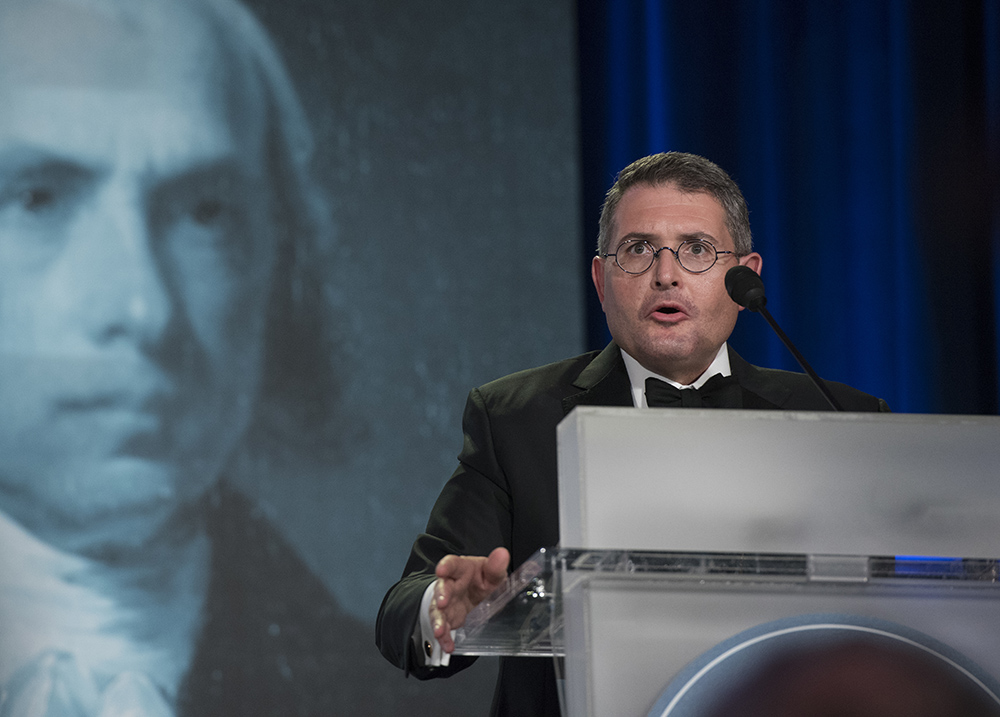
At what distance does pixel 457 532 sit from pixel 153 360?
141 centimetres

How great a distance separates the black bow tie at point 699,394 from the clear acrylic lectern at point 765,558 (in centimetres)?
73

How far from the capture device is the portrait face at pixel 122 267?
2.57m

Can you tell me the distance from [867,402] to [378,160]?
1518 mm

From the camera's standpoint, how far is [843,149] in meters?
2.89

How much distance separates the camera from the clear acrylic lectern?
75 centimetres

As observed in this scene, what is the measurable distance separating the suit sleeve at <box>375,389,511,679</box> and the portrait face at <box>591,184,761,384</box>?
0.85 ft

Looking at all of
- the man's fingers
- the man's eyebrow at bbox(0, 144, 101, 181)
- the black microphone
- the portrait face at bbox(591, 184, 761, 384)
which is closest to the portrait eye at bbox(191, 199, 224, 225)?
the man's eyebrow at bbox(0, 144, 101, 181)

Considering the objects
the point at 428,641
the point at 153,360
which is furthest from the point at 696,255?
the point at 153,360

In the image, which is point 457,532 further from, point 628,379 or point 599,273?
point 599,273

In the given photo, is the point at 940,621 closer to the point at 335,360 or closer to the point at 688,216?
the point at 688,216

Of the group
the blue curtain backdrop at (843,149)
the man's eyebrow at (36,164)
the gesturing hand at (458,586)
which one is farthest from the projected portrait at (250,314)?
the gesturing hand at (458,586)

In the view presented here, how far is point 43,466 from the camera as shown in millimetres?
2555

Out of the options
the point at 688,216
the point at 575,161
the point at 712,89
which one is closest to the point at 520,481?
the point at 688,216

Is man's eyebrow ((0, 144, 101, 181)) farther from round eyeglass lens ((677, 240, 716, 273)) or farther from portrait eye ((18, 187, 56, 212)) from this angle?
round eyeglass lens ((677, 240, 716, 273))
